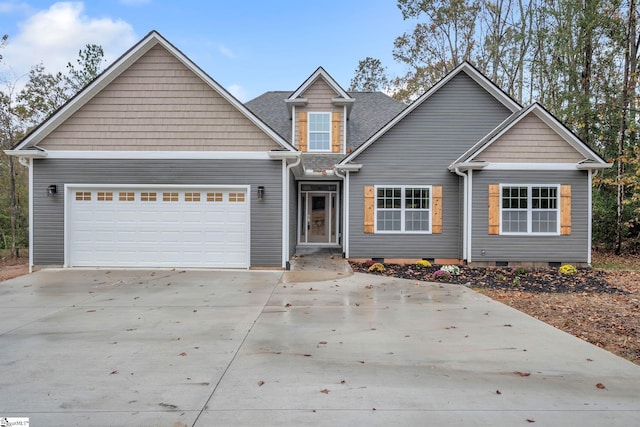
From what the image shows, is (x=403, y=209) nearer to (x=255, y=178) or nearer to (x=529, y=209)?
(x=529, y=209)

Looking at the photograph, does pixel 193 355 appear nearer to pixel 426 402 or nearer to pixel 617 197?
pixel 426 402

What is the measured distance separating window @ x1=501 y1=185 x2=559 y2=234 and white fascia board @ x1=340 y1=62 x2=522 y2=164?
8.84ft

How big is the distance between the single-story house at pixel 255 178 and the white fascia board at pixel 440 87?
6 centimetres

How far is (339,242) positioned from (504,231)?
18.8 feet

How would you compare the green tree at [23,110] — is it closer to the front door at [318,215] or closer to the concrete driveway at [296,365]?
the front door at [318,215]

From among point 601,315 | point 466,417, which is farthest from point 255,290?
point 601,315

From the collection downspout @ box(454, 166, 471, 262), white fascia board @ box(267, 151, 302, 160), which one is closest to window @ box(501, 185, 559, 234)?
downspout @ box(454, 166, 471, 262)

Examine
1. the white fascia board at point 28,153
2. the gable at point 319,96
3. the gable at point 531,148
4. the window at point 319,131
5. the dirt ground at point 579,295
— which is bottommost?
the dirt ground at point 579,295

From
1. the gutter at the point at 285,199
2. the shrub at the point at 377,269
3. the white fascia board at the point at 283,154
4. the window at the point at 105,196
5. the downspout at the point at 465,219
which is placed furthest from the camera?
the downspout at the point at 465,219

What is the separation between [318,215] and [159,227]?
6.08 meters

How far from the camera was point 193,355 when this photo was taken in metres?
4.41

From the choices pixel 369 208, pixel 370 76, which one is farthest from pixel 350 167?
pixel 370 76

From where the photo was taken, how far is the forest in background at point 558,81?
51.0ft

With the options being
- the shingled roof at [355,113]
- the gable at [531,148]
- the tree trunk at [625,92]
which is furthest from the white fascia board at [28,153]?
the tree trunk at [625,92]
